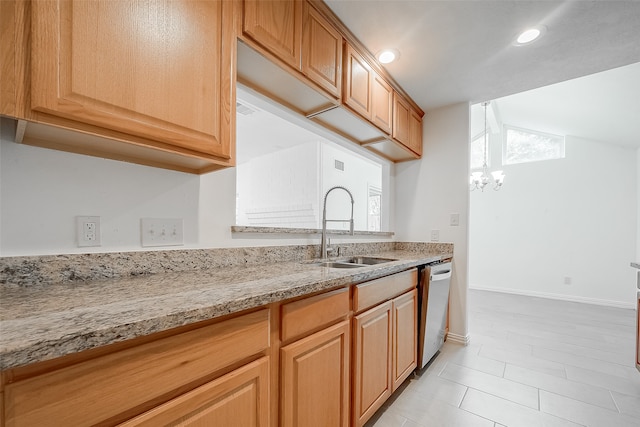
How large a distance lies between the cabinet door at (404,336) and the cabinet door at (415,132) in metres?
1.44

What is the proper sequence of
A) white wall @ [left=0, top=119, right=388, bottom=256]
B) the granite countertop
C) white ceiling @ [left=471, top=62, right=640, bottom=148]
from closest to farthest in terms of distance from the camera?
→ the granite countertop < white wall @ [left=0, top=119, right=388, bottom=256] < white ceiling @ [left=471, top=62, right=640, bottom=148]

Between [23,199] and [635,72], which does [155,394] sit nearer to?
[23,199]

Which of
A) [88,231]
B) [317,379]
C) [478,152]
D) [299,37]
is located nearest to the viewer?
[88,231]

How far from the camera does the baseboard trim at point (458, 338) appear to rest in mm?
2477

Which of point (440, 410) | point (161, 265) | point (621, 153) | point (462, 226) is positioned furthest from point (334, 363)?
point (621, 153)

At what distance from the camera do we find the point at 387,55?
1.89 metres

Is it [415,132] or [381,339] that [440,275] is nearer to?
[381,339]

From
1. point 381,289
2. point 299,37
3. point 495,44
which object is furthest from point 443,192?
point 299,37

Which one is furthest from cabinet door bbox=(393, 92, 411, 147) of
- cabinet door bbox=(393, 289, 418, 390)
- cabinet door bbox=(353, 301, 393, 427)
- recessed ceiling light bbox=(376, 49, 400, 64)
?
cabinet door bbox=(353, 301, 393, 427)

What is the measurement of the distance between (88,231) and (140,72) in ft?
1.89

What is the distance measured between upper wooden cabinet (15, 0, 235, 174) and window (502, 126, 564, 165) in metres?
5.42

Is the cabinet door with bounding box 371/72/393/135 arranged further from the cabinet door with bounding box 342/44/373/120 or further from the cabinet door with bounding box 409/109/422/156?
the cabinet door with bounding box 409/109/422/156

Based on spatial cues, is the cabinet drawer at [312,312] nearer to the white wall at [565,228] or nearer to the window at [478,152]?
the white wall at [565,228]

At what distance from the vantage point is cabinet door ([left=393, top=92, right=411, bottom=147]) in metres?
2.25
